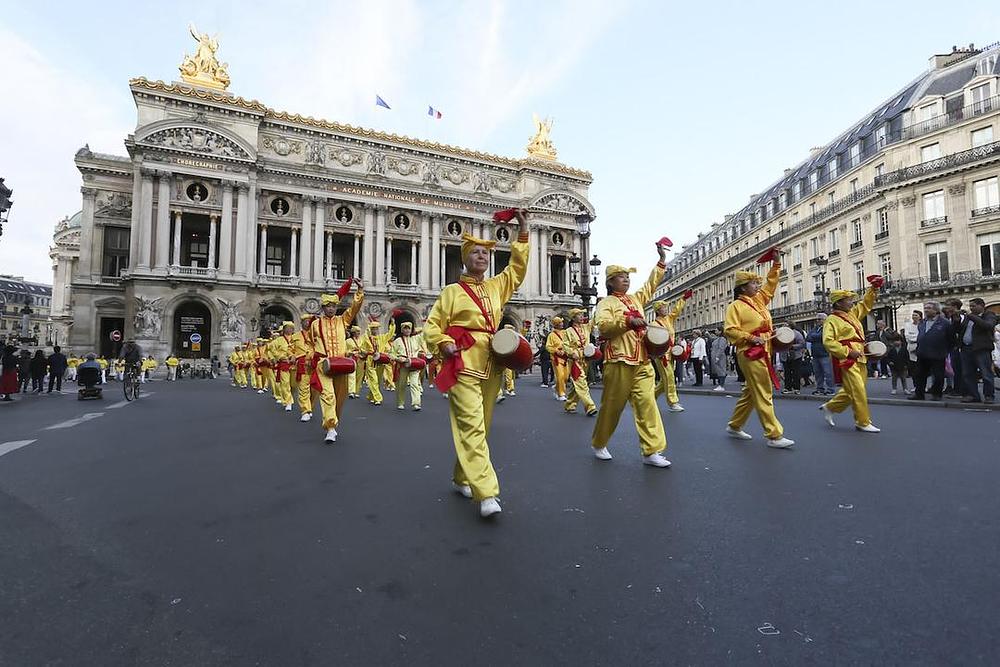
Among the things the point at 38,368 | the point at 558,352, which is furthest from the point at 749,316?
the point at 38,368

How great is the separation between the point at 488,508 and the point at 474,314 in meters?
1.42

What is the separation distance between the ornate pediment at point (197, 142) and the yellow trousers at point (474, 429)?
38445 mm

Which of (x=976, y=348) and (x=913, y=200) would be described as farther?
(x=913, y=200)

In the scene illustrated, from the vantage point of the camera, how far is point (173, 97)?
34.7 m

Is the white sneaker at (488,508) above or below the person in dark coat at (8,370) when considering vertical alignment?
below

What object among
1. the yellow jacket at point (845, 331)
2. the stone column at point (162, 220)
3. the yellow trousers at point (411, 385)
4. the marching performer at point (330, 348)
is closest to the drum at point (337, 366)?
the marching performer at point (330, 348)

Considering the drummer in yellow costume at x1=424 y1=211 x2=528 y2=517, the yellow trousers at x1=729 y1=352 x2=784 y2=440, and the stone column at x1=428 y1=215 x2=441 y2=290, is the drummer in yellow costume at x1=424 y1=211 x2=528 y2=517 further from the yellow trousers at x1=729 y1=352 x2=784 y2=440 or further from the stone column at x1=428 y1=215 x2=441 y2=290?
the stone column at x1=428 y1=215 x2=441 y2=290

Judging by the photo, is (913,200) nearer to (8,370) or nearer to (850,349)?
(850,349)

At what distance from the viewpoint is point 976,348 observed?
31.5 feet

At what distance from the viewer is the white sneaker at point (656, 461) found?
16.4 feet

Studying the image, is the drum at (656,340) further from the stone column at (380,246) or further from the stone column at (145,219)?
the stone column at (380,246)

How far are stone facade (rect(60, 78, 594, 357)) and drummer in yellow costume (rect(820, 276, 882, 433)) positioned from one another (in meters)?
34.1

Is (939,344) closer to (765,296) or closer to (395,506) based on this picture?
(765,296)

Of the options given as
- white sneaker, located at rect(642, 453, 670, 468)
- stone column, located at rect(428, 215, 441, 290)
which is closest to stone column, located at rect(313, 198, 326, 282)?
stone column, located at rect(428, 215, 441, 290)
